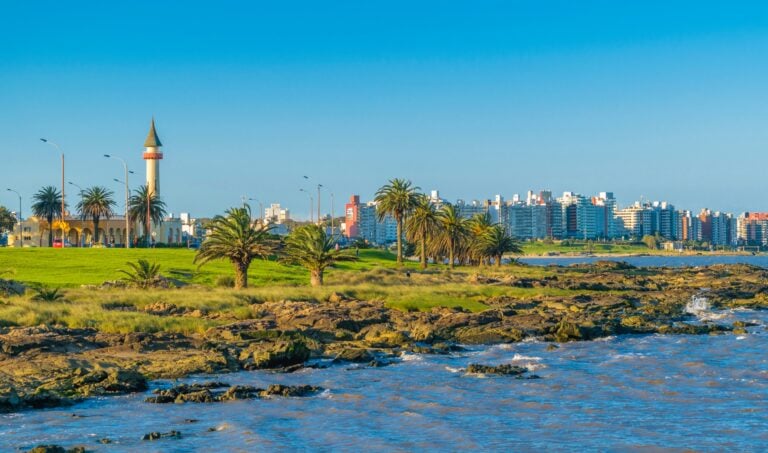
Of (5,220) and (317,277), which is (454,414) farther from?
(5,220)

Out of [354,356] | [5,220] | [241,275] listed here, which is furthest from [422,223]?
[5,220]

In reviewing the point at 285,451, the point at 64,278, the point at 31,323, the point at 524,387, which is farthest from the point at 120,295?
the point at 285,451

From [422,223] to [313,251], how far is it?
105 ft

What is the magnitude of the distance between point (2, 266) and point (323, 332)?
39.3 metres

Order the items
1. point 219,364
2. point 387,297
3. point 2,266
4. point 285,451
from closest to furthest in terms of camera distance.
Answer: point 285,451 < point 219,364 < point 387,297 < point 2,266

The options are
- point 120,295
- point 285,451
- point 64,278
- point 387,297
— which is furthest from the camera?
point 64,278

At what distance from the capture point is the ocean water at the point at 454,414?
21609mm

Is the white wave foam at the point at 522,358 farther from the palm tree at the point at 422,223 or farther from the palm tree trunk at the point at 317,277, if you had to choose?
the palm tree at the point at 422,223

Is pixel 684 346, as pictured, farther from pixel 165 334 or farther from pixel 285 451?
pixel 285 451

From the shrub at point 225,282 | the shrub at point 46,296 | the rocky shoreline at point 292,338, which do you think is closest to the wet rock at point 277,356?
the rocky shoreline at point 292,338

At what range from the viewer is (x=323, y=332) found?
1567 inches

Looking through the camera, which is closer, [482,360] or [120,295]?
[482,360]

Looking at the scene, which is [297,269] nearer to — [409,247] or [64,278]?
[64,278]

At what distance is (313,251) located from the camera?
197 ft
